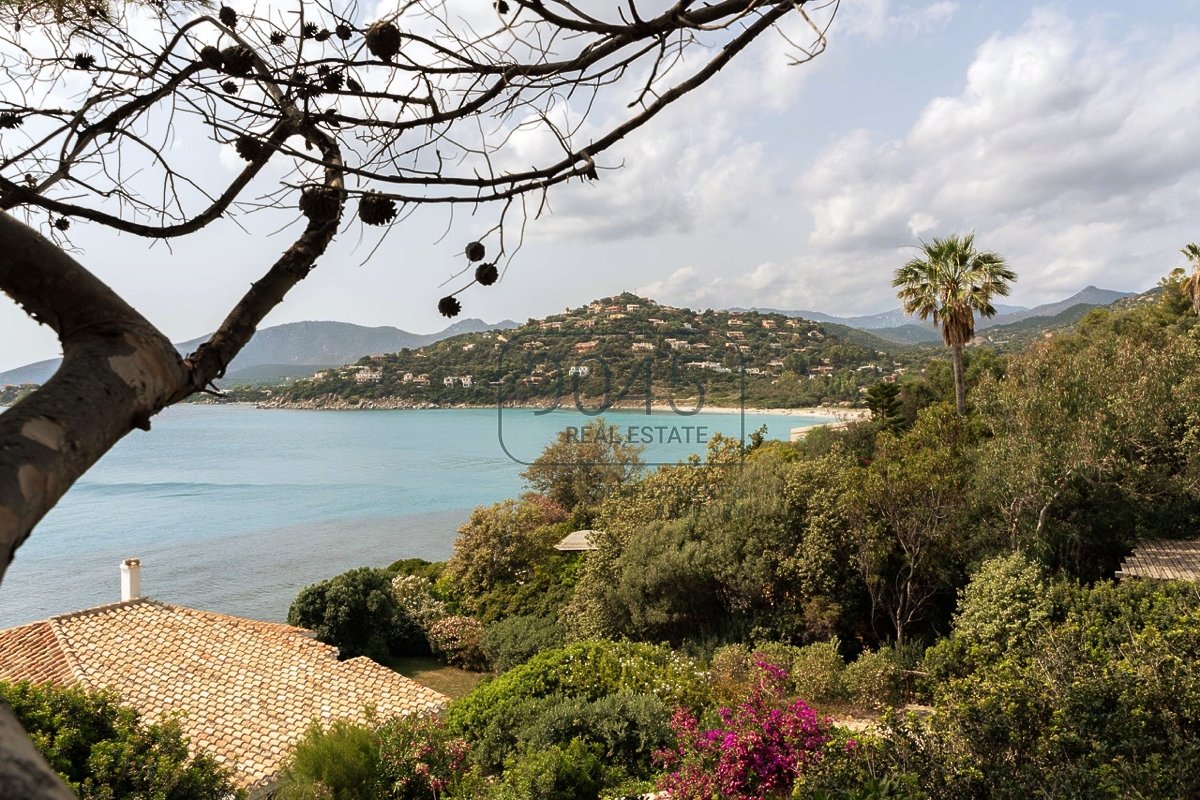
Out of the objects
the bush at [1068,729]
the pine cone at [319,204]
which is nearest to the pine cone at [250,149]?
the pine cone at [319,204]

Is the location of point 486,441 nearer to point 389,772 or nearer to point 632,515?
point 632,515

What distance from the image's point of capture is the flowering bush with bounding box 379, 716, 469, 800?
24.2 feet

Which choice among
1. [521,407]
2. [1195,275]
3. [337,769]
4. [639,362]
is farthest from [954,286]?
[521,407]

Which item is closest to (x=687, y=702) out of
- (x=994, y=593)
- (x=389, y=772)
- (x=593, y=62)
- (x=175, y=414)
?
(x=389, y=772)

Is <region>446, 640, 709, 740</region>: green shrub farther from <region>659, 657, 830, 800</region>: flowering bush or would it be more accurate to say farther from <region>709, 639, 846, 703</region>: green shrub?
<region>659, 657, 830, 800</region>: flowering bush

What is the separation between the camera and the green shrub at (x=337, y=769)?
24.1 ft

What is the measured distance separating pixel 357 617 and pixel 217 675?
637 cm

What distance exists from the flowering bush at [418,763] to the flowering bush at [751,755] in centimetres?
274

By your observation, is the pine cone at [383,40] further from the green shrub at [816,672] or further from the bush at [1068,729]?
the green shrub at [816,672]

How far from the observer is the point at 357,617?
1845 cm

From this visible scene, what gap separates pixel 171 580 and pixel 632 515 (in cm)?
3578

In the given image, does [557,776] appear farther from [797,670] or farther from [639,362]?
[639,362]

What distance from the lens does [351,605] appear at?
18.2m

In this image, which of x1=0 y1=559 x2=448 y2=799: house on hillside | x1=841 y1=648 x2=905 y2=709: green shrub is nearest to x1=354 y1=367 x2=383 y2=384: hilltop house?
x1=0 y1=559 x2=448 y2=799: house on hillside
